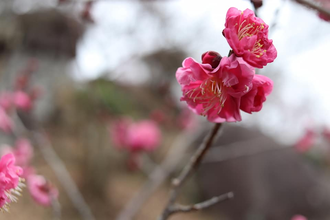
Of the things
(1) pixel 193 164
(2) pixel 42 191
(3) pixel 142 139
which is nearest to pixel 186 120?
(3) pixel 142 139

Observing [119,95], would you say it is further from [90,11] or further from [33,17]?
[90,11]

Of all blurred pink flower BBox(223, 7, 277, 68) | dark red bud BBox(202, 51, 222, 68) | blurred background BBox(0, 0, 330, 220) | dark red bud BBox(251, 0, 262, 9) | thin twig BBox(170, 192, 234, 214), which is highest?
dark red bud BBox(251, 0, 262, 9)

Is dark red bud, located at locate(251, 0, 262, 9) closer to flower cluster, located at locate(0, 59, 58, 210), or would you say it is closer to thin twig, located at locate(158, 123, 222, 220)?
thin twig, located at locate(158, 123, 222, 220)

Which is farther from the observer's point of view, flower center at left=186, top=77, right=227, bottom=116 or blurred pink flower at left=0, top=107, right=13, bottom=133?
blurred pink flower at left=0, top=107, right=13, bottom=133

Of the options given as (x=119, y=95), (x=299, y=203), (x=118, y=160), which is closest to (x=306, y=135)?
(x=299, y=203)

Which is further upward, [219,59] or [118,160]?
[219,59]

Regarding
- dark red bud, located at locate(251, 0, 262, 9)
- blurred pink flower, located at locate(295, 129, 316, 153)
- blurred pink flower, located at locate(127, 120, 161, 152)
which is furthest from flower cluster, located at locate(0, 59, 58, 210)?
blurred pink flower, located at locate(295, 129, 316, 153)

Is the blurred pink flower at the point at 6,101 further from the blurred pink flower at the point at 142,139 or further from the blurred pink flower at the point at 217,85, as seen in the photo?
the blurred pink flower at the point at 217,85
